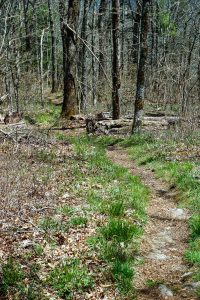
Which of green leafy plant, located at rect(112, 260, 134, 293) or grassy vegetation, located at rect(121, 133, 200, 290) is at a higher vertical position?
grassy vegetation, located at rect(121, 133, 200, 290)

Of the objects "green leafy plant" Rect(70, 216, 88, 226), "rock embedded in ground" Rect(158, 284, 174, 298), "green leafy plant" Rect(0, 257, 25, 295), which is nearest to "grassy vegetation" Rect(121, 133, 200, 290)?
"rock embedded in ground" Rect(158, 284, 174, 298)

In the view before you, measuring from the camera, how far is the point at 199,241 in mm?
7082

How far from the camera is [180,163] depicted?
39.4ft

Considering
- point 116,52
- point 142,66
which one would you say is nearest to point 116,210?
point 142,66

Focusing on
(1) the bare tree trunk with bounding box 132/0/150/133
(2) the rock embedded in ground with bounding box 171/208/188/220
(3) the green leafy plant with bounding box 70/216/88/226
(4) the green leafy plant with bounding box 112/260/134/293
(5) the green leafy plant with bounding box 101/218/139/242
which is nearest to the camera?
(4) the green leafy plant with bounding box 112/260/134/293

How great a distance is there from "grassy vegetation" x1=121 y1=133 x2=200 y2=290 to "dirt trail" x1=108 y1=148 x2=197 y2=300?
7.9 inches

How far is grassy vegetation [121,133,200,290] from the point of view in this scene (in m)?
7.41

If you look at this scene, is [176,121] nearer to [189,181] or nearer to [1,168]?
[189,181]

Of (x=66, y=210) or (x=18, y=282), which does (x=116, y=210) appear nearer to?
(x=66, y=210)

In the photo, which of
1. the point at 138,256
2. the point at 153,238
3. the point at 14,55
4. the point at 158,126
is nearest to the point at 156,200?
the point at 153,238

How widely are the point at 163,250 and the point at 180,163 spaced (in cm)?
520

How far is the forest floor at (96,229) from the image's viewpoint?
5855 mm

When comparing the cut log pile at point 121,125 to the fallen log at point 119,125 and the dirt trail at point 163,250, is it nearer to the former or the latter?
the fallen log at point 119,125

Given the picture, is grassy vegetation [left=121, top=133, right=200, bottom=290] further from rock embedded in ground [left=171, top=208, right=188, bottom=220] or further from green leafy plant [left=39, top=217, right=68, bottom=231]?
green leafy plant [left=39, top=217, right=68, bottom=231]
